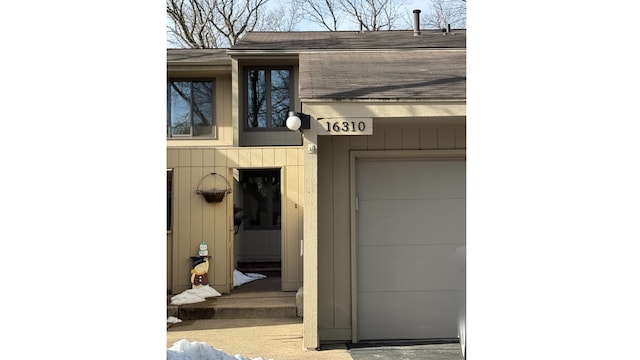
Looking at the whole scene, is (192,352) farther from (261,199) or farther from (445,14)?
(445,14)

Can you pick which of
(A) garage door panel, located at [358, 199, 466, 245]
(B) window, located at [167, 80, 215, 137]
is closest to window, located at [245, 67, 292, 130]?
(B) window, located at [167, 80, 215, 137]

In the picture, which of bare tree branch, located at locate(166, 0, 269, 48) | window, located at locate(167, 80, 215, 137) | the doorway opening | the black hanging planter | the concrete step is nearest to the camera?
the concrete step

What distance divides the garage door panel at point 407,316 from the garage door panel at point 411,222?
577 mm

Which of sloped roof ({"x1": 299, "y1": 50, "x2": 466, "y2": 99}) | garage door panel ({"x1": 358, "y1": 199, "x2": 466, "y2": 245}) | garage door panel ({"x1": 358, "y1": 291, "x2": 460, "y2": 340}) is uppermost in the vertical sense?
sloped roof ({"x1": 299, "y1": 50, "x2": 466, "y2": 99})

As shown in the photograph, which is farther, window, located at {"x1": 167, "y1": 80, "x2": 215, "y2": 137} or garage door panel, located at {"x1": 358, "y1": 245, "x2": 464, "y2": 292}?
window, located at {"x1": 167, "y1": 80, "x2": 215, "y2": 137}

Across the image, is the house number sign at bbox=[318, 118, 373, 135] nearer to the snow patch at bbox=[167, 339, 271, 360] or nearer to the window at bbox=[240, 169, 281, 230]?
the snow patch at bbox=[167, 339, 271, 360]

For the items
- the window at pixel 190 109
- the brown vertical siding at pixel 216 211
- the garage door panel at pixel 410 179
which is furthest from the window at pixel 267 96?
the garage door panel at pixel 410 179

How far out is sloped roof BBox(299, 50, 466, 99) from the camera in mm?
5828

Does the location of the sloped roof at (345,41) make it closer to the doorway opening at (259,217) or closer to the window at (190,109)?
the window at (190,109)

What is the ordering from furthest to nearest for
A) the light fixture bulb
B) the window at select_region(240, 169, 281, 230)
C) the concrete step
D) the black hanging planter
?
the window at select_region(240, 169, 281, 230), the black hanging planter, the concrete step, the light fixture bulb

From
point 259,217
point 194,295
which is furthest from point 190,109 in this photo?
point 194,295
